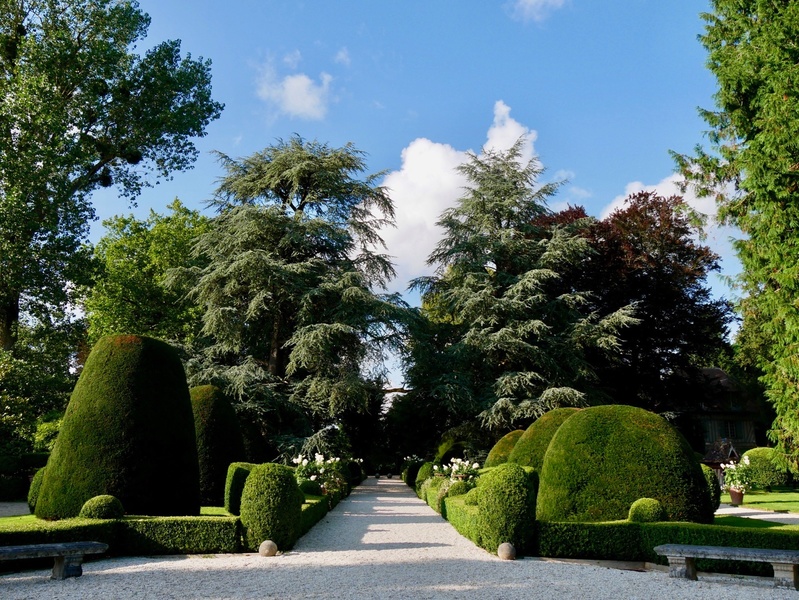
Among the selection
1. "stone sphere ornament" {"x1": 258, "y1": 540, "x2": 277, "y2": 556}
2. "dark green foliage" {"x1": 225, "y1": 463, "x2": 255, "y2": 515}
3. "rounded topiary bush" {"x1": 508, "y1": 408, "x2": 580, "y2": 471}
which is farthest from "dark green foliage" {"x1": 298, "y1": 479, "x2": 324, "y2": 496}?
"stone sphere ornament" {"x1": 258, "y1": 540, "x2": 277, "y2": 556}

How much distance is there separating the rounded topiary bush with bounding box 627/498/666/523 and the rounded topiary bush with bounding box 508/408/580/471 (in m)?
3.96

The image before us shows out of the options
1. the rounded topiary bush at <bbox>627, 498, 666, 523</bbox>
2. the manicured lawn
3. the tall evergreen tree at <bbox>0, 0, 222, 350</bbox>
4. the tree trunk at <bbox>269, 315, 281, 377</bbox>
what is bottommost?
the manicured lawn

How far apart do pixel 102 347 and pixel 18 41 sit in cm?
1314

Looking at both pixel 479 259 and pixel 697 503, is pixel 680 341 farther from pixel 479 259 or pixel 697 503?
pixel 697 503

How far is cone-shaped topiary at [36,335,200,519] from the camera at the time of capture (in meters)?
9.36

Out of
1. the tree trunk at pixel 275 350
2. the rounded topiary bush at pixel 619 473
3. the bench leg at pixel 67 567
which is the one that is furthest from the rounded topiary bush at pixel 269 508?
the tree trunk at pixel 275 350

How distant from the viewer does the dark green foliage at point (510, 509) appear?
27.8ft

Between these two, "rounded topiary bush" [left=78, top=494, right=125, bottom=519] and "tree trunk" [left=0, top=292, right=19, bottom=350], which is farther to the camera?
"tree trunk" [left=0, top=292, right=19, bottom=350]

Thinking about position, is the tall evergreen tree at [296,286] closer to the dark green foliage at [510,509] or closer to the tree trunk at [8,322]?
the tree trunk at [8,322]

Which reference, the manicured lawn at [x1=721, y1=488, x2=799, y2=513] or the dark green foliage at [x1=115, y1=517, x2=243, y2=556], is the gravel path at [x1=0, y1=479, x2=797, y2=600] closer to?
the dark green foliage at [x1=115, y1=517, x2=243, y2=556]

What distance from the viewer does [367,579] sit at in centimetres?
703

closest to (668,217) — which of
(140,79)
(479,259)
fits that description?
(479,259)

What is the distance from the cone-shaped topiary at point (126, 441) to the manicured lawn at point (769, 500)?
14.8m

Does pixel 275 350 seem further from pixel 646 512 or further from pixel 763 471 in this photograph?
pixel 763 471
